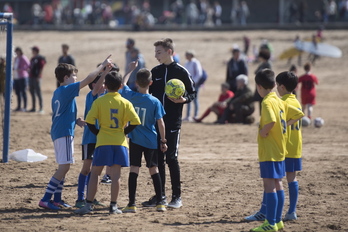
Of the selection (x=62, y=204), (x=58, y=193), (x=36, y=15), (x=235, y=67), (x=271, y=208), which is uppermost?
(x=36, y=15)

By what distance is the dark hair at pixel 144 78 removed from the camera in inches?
293

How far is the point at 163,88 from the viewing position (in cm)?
793

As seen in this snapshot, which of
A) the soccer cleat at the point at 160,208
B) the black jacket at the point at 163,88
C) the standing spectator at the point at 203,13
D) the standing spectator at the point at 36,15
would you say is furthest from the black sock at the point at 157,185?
the standing spectator at the point at 36,15

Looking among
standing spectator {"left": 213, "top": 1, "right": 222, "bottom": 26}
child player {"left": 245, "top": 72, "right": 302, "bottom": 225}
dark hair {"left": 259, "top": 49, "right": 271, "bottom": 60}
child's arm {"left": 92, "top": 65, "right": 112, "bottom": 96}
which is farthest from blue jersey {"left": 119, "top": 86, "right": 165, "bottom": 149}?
standing spectator {"left": 213, "top": 1, "right": 222, "bottom": 26}

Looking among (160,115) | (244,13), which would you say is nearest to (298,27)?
(244,13)

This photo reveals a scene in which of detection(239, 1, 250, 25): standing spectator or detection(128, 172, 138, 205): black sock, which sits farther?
detection(239, 1, 250, 25): standing spectator

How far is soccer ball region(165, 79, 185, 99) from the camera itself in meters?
7.51

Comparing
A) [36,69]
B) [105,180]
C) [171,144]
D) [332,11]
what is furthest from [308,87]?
[332,11]

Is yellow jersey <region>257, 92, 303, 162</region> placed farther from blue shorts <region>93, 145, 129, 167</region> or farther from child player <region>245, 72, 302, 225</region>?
blue shorts <region>93, 145, 129, 167</region>

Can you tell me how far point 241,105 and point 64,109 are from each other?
9778mm

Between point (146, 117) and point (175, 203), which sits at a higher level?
point (146, 117)

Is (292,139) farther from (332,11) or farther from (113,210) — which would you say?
(332,11)

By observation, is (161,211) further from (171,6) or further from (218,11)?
(171,6)

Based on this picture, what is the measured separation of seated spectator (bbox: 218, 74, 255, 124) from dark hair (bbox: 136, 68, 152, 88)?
934 cm
